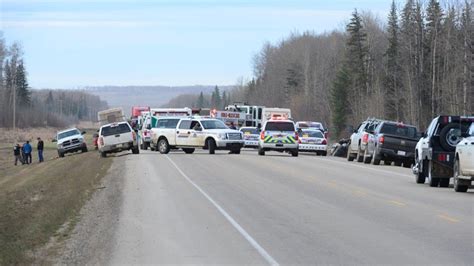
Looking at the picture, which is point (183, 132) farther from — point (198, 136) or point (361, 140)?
point (361, 140)

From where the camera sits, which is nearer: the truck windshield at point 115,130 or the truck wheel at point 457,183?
the truck wheel at point 457,183

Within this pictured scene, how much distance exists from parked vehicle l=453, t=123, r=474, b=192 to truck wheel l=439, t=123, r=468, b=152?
50.9 inches

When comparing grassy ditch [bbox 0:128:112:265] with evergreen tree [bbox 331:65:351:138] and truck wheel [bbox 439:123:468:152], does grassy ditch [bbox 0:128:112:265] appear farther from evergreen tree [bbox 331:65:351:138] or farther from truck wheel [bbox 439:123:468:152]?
evergreen tree [bbox 331:65:351:138]

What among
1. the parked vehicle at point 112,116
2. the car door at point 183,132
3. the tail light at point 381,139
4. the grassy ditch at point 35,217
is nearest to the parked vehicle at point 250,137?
the car door at point 183,132

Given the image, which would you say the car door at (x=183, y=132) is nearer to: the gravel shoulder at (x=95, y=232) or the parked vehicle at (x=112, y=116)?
the gravel shoulder at (x=95, y=232)


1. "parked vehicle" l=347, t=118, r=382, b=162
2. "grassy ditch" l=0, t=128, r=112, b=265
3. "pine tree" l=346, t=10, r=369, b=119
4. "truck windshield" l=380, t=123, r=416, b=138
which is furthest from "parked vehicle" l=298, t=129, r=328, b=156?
"pine tree" l=346, t=10, r=369, b=119

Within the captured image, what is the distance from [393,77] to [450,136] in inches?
2722

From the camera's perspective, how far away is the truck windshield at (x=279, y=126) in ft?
137

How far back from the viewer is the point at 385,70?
95.1m

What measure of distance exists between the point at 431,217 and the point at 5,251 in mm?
7636

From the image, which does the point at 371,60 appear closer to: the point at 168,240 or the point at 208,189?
the point at 208,189

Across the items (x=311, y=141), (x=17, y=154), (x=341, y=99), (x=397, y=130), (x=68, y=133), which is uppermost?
(x=341, y=99)

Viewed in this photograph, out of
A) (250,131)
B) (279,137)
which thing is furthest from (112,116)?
(279,137)

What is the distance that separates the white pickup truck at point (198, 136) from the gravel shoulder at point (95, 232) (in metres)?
20.2
